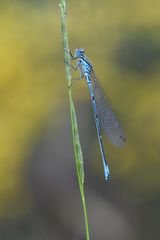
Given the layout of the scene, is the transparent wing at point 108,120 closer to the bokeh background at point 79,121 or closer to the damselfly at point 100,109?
the damselfly at point 100,109

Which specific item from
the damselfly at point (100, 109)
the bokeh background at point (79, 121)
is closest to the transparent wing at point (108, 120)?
the damselfly at point (100, 109)

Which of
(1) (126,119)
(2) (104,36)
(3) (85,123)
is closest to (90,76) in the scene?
(3) (85,123)

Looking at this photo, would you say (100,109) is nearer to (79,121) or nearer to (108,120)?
(108,120)

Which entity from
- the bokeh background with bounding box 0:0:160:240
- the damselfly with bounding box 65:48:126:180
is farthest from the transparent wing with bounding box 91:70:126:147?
the bokeh background with bounding box 0:0:160:240

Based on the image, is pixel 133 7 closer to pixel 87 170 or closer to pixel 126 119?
pixel 126 119

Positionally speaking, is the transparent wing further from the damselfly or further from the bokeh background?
the bokeh background

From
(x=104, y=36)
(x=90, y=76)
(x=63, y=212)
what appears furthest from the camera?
(x=104, y=36)
